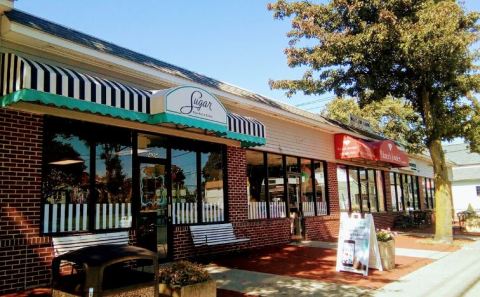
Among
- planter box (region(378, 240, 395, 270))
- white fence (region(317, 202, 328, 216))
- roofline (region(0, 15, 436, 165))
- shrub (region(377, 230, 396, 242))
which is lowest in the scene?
planter box (region(378, 240, 395, 270))

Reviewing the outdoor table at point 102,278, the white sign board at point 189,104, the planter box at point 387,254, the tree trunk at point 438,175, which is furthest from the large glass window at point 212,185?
the tree trunk at point 438,175

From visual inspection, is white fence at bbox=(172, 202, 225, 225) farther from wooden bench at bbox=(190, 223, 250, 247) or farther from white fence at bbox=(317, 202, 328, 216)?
white fence at bbox=(317, 202, 328, 216)

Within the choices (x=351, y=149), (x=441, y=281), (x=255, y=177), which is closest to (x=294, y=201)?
(x=255, y=177)

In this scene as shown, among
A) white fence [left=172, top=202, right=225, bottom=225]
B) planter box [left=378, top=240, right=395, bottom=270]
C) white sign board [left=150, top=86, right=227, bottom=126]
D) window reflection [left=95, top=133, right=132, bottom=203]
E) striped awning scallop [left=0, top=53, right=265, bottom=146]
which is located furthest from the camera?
white fence [left=172, top=202, right=225, bottom=225]

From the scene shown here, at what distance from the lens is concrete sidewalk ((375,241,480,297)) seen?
7.21m

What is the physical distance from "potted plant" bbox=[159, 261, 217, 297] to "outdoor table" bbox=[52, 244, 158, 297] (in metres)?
0.65

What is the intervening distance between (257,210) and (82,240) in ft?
20.8

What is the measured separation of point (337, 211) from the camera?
56.7 feet

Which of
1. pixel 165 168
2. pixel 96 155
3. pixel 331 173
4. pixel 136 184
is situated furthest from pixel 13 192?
pixel 331 173

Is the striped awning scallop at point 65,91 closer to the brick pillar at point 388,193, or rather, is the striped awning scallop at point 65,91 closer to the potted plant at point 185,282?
the potted plant at point 185,282

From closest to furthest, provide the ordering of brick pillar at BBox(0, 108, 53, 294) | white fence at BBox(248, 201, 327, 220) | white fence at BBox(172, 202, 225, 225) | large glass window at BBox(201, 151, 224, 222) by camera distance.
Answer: brick pillar at BBox(0, 108, 53, 294)
white fence at BBox(172, 202, 225, 225)
large glass window at BBox(201, 151, 224, 222)
white fence at BBox(248, 201, 327, 220)

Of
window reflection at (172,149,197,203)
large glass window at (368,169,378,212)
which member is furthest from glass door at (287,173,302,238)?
large glass window at (368,169,378,212)

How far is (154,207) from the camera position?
9695 mm

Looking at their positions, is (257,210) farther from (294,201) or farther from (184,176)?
(184,176)
